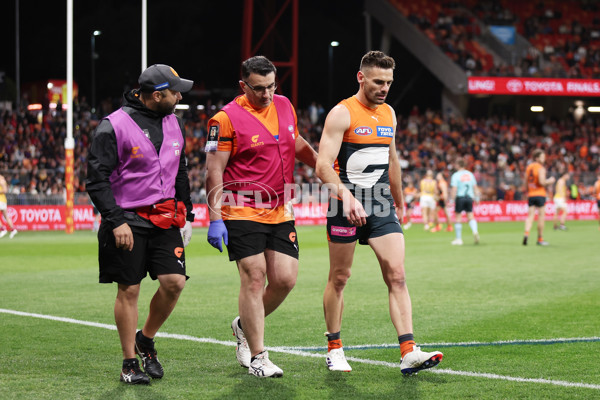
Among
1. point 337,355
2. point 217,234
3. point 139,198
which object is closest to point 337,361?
point 337,355

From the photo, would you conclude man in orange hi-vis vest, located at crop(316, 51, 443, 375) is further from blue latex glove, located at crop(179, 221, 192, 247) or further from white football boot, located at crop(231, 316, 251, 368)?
blue latex glove, located at crop(179, 221, 192, 247)

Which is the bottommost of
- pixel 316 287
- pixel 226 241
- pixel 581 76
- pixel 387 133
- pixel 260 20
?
pixel 316 287

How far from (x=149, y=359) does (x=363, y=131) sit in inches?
94.4

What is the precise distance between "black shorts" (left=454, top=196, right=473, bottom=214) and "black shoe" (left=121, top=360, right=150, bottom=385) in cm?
1675

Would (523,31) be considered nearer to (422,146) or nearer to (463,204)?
(422,146)

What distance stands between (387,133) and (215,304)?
14.9 feet

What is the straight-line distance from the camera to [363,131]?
6691mm

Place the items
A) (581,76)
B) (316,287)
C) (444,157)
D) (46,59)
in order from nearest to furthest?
(316,287) < (444,157) < (581,76) < (46,59)

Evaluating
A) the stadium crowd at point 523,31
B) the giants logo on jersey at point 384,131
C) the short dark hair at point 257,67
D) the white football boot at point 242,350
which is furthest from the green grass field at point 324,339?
the stadium crowd at point 523,31

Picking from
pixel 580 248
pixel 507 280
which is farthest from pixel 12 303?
pixel 580 248

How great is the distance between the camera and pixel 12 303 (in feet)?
34.9

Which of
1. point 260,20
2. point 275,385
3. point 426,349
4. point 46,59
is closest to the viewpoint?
point 275,385

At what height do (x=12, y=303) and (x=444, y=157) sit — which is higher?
(x=444, y=157)

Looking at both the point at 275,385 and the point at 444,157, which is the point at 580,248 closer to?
the point at 275,385
